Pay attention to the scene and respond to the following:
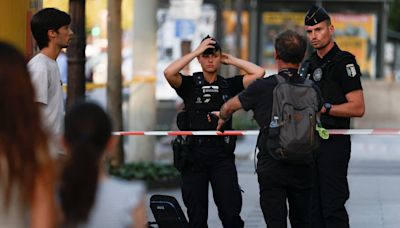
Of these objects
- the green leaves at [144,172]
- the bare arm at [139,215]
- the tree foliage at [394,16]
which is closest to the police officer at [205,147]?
the bare arm at [139,215]

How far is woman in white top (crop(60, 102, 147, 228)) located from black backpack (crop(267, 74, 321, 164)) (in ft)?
7.64

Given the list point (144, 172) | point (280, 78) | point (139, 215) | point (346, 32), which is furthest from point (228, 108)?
point (346, 32)

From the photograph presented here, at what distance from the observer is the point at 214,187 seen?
6.73m

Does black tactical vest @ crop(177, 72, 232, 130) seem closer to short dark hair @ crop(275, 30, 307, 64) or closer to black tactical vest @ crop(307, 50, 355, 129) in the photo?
black tactical vest @ crop(307, 50, 355, 129)

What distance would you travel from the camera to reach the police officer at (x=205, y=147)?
6699 millimetres

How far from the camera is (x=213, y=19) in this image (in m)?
22.1

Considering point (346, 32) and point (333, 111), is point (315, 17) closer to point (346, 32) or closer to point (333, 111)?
point (333, 111)

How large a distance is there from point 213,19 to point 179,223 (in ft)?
51.4

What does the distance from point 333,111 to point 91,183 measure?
3.41m

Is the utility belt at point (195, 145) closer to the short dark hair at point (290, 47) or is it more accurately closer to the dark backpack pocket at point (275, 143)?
the dark backpack pocket at point (275, 143)

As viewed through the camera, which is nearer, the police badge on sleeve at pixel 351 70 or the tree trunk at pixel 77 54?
the police badge on sleeve at pixel 351 70

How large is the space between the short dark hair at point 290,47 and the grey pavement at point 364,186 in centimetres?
294

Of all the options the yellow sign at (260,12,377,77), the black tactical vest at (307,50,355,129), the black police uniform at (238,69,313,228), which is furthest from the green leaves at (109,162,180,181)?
the yellow sign at (260,12,377,77)

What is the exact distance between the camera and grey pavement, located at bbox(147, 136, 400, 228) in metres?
9.11
